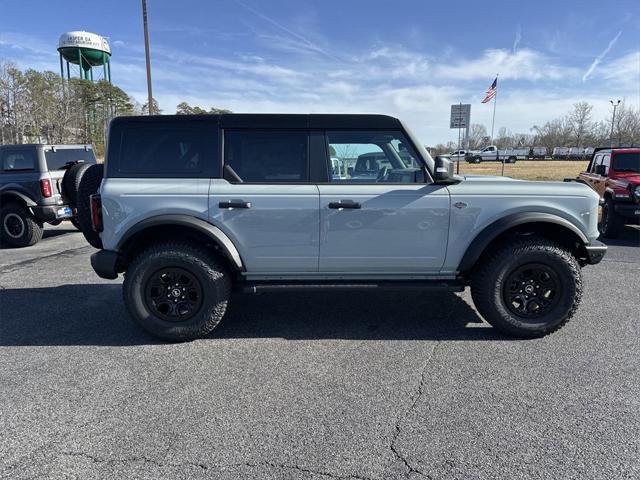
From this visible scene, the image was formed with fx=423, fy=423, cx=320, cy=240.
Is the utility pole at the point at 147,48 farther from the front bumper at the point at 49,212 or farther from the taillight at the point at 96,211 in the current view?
the taillight at the point at 96,211

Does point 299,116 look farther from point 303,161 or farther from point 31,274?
point 31,274

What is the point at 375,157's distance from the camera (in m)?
3.87

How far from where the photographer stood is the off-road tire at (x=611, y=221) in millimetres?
8578

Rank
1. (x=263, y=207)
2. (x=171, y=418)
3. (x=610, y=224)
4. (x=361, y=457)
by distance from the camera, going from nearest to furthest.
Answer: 1. (x=361, y=457)
2. (x=171, y=418)
3. (x=263, y=207)
4. (x=610, y=224)

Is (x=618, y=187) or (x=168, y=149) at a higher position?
(x=168, y=149)

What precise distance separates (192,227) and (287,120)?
1267mm

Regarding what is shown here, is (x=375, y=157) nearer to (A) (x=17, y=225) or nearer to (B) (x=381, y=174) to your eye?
(B) (x=381, y=174)

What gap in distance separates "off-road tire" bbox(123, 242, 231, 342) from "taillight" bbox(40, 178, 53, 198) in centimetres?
548

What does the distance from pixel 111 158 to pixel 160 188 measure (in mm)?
545

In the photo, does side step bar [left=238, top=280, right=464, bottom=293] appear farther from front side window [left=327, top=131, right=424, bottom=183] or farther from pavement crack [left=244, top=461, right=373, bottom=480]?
pavement crack [left=244, top=461, right=373, bottom=480]

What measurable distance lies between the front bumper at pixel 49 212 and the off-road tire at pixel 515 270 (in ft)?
25.2

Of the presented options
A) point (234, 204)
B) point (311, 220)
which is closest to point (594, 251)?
point (311, 220)

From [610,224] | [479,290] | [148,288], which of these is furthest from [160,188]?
[610,224]

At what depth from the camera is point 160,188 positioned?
3.69m
